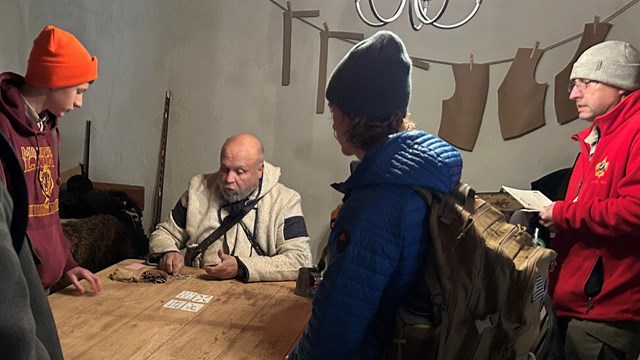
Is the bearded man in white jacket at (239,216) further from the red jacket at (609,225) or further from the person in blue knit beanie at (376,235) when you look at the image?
the person in blue knit beanie at (376,235)

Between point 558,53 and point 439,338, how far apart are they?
232 cm

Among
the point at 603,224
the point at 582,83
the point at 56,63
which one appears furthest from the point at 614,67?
the point at 56,63

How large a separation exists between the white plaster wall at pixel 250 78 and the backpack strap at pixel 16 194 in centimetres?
262

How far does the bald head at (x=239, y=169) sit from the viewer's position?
239 centimetres

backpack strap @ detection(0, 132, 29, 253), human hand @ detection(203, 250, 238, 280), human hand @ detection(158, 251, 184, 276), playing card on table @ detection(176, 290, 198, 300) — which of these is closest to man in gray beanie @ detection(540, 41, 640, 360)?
human hand @ detection(203, 250, 238, 280)

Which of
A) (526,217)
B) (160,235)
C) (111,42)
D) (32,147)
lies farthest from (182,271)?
(111,42)

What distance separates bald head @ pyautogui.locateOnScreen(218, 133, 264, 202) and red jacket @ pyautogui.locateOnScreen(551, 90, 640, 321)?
4.06 ft

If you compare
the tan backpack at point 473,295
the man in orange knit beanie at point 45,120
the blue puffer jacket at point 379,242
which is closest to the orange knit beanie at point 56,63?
the man in orange knit beanie at point 45,120

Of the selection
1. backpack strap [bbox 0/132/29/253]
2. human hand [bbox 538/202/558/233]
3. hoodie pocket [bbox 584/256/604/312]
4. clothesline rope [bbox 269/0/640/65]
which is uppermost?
clothesline rope [bbox 269/0/640/65]

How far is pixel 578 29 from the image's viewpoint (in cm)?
286

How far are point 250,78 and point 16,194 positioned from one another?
2719mm

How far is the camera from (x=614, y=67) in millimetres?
1886

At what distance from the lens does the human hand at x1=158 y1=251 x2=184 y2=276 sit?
205cm

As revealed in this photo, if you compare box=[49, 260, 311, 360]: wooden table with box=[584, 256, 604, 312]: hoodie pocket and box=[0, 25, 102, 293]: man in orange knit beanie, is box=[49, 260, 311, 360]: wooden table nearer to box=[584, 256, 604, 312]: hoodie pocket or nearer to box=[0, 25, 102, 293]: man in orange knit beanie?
box=[0, 25, 102, 293]: man in orange knit beanie
